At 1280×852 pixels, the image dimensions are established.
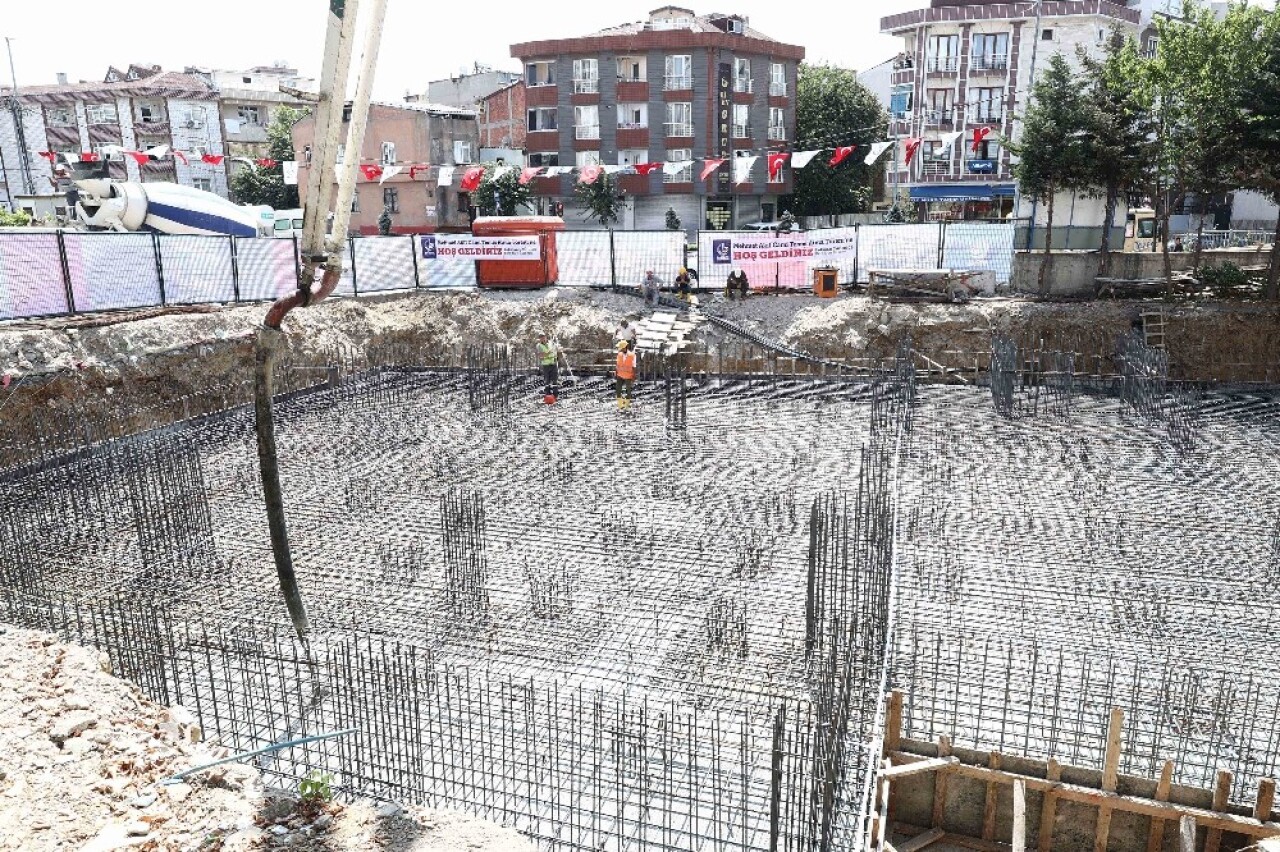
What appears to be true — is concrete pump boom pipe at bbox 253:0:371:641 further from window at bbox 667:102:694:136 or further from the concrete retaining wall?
window at bbox 667:102:694:136

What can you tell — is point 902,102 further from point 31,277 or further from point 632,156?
point 31,277

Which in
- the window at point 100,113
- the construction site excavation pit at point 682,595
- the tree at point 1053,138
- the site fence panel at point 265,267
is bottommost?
the construction site excavation pit at point 682,595

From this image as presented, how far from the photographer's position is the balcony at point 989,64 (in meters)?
33.2

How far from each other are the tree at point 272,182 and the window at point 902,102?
2401 cm

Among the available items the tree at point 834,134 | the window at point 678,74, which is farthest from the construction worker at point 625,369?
the tree at point 834,134

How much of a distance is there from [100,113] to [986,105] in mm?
36505

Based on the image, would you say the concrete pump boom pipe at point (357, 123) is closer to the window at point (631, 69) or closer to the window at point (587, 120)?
the window at point (631, 69)

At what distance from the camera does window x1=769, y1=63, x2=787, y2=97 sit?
119ft

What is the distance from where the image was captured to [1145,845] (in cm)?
613

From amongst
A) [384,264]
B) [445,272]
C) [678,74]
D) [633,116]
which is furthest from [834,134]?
[384,264]

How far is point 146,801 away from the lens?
16.8ft

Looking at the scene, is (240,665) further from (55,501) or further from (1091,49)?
(1091,49)

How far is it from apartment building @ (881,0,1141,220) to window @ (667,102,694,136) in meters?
7.83

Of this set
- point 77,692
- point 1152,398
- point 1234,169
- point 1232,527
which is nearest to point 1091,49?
point 1234,169
